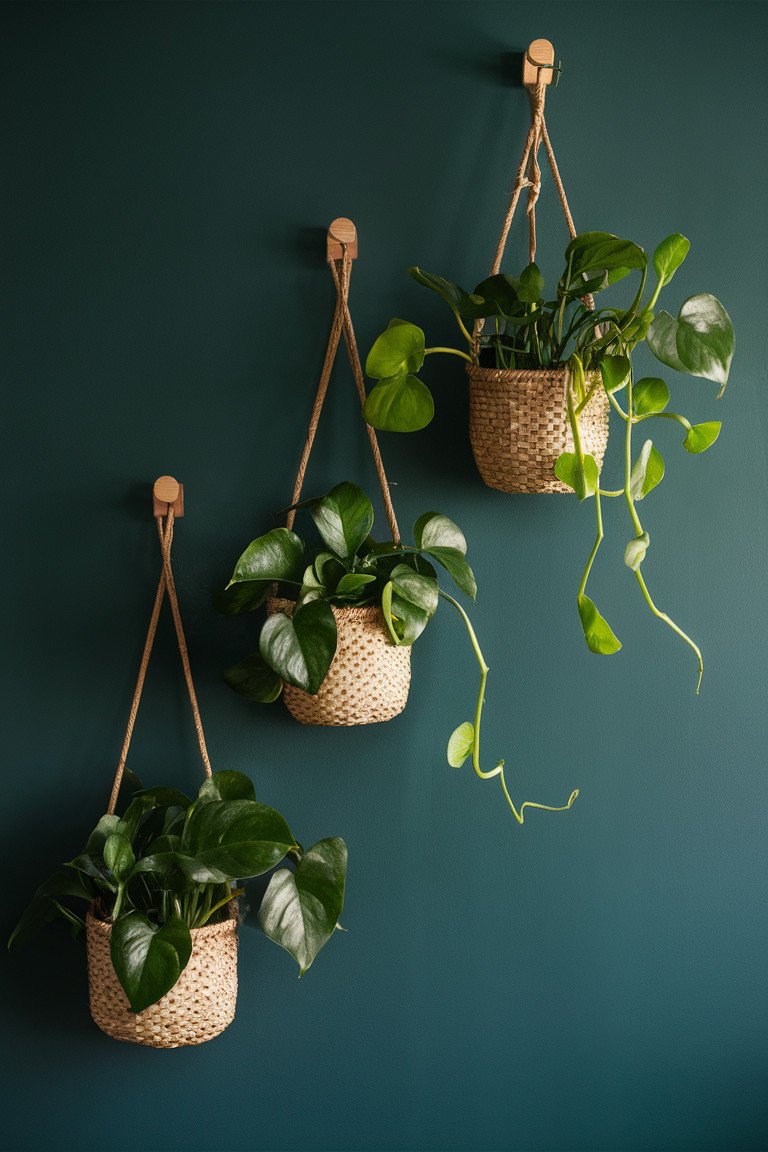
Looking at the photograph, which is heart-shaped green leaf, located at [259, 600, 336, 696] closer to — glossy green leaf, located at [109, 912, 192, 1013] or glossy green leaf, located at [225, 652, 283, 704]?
glossy green leaf, located at [225, 652, 283, 704]

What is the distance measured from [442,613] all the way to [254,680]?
12.9 inches

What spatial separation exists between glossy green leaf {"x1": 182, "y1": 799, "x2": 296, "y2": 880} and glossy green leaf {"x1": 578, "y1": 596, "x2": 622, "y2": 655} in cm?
46

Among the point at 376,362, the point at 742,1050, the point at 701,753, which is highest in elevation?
the point at 376,362

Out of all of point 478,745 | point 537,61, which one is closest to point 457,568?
point 478,745

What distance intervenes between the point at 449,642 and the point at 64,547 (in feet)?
2.02

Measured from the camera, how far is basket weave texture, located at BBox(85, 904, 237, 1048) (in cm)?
132

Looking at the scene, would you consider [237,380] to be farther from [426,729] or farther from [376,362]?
[426,729]

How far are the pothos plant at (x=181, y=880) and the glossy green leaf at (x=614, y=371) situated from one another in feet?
2.30

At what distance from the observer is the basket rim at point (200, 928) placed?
1.34 m

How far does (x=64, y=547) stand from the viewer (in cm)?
154

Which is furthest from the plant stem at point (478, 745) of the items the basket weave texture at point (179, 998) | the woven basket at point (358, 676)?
the basket weave texture at point (179, 998)

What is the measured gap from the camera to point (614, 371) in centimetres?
131

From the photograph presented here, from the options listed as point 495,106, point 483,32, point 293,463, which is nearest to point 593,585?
point 293,463

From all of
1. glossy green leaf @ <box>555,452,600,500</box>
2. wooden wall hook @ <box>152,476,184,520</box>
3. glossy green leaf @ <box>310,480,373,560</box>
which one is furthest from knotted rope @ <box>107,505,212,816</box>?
glossy green leaf @ <box>555,452,600,500</box>
